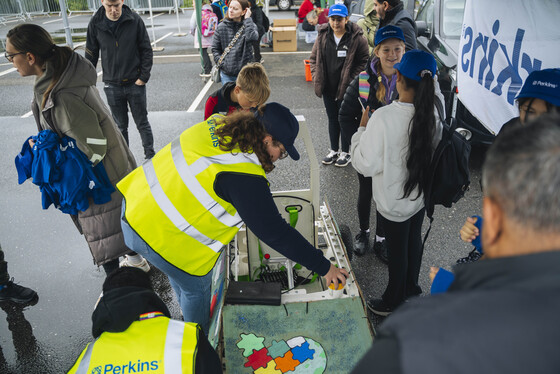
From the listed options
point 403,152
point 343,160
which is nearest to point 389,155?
point 403,152

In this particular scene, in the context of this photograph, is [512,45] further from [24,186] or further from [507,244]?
[24,186]

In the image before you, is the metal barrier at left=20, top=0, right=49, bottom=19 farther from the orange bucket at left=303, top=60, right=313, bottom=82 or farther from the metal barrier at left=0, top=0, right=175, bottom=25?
the orange bucket at left=303, top=60, right=313, bottom=82

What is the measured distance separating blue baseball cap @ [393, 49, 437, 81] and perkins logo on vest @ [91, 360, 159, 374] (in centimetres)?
180

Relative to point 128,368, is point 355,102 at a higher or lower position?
higher

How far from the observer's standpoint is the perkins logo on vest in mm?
1377

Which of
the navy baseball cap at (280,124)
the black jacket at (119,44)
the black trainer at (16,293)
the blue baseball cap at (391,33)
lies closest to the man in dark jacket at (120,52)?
the black jacket at (119,44)

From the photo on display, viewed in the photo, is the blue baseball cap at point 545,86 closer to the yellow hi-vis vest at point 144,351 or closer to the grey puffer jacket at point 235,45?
the yellow hi-vis vest at point 144,351

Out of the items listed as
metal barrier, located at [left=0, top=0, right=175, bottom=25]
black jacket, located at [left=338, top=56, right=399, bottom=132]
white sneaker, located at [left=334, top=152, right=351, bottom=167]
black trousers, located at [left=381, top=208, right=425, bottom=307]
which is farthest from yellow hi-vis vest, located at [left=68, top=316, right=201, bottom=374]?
metal barrier, located at [left=0, top=0, right=175, bottom=25]

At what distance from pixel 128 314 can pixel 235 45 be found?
15.2 ft

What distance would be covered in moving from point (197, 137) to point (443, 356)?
1.46 m

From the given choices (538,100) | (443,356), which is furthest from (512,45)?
(443,356)

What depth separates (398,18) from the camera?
3775 mm

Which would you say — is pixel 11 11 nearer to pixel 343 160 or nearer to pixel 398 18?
pixel 343 160

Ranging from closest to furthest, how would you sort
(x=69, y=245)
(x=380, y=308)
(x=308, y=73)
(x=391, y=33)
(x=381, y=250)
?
1. (x=380, y=308)
2. (x=391, y=33)
3. (x=381, y=250)
4. (x=69, y=245)
5. (x=308, y=73)
